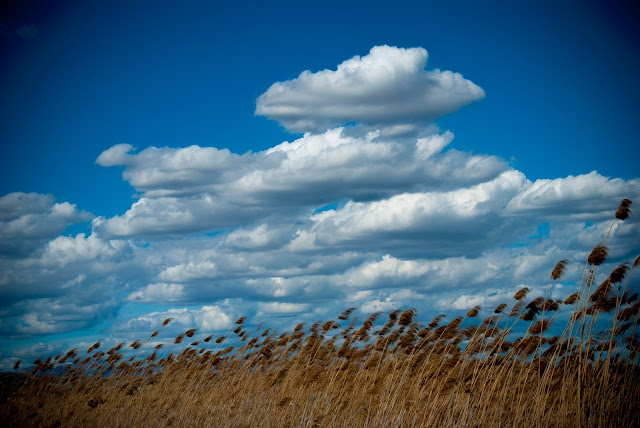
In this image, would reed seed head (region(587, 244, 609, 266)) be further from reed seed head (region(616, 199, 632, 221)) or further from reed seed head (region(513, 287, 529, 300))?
reed seed head (region(513, 287, 529, 300))

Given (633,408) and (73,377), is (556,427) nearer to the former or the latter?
(633,408)

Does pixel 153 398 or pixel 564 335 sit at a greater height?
pixel 564 335

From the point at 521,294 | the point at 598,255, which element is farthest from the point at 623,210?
the point at 521,294

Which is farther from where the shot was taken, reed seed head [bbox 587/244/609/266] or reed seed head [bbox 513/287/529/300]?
reed seed head [bbox 513/287/529/300]

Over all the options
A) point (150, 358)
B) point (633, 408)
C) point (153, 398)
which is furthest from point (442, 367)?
point (150, 358)

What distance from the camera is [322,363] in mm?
14234

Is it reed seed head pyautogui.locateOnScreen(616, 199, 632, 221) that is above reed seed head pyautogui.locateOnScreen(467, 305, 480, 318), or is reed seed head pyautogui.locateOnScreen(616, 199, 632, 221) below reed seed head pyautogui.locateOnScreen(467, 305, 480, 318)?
above

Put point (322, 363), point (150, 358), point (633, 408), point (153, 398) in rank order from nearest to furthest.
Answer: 1. point (633, 408)
2. point (322, 363)
3. point (153, 398)
4. point (150, 358)

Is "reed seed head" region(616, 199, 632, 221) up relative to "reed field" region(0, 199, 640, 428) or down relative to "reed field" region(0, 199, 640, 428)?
up

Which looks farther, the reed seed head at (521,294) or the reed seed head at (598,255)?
the reed seed head at (521,294)

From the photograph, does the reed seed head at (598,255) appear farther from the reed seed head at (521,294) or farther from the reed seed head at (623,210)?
the reed seed head at (521,294)

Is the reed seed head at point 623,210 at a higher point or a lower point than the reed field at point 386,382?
higher

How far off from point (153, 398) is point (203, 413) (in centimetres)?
280

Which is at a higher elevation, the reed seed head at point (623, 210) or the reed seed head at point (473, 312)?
the reed seed head at point (623, 210)
